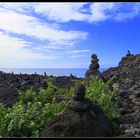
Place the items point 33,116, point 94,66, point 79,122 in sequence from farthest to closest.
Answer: point 94,66 → point 33,116 → point 79,122

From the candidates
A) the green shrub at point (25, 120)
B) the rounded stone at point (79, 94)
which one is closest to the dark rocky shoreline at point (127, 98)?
the rounded stone at point (79, 94)

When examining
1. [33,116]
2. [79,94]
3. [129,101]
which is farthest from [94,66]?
[79,94]

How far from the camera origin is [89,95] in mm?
9664

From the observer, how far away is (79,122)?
7086 mm

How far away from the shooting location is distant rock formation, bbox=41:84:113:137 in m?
7.02

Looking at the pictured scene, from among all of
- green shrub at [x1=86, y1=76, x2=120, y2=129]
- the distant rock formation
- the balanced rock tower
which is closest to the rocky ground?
A: green shrub at [x1=86, y1=76, x2=120, y2=129]

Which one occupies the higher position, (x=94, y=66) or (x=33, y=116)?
(x=94, y=66)

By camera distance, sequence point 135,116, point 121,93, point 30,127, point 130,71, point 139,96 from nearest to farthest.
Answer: point 30,127, point 135,116, point 139,96, point 121,93, point 130,71

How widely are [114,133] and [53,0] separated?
217 inches

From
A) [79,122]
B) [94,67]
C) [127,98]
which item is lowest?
[79,122]

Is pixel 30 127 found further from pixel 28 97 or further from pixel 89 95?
pixel 28 97

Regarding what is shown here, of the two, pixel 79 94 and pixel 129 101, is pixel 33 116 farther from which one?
pixel 129 101

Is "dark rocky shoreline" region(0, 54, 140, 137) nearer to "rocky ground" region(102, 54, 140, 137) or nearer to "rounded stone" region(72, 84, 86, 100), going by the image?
"rocky ground" region(102, 54, 140, 137)

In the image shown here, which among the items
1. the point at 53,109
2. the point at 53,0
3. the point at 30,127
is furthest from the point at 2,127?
the point at 53,0
